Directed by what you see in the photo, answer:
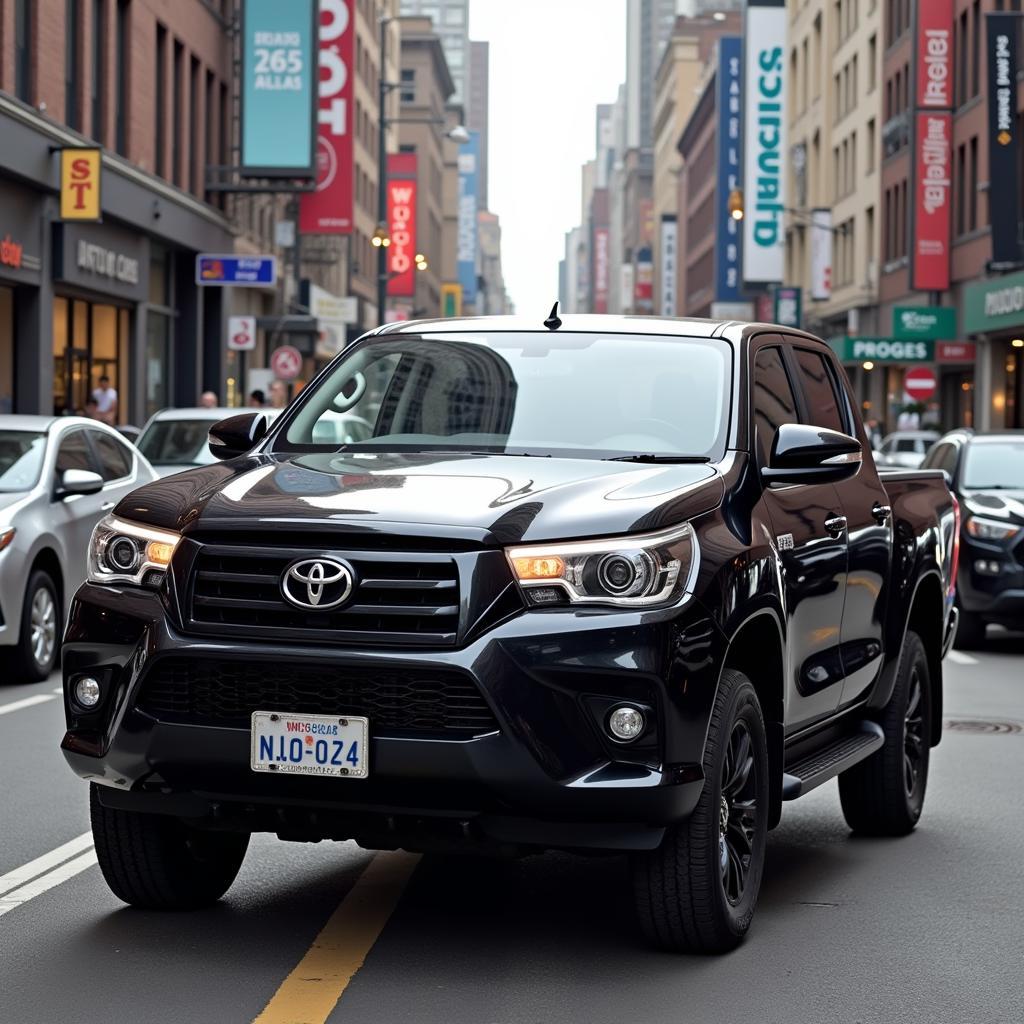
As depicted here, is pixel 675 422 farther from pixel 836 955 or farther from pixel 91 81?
pixel 91 81

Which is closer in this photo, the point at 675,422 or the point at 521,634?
the point at 521,634

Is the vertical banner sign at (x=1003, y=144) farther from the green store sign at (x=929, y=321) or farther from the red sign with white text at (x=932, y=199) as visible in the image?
the green store sign at (x=929, y=321)

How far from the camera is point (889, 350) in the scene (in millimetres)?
52719

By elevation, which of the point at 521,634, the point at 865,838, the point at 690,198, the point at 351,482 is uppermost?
the point at 690,198

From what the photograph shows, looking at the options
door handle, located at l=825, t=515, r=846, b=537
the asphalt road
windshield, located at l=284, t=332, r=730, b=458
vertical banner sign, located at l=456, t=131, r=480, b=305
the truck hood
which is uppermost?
vertical banner sign, located at l=456, t=131, r=480, b=305

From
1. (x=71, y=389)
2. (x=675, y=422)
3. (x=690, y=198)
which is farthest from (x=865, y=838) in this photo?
(x=690, y=198)

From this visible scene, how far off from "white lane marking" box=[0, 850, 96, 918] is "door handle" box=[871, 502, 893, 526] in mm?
3122

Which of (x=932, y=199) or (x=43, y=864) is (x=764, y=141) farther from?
(x=43, y=864)

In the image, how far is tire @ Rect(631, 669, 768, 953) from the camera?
18.1 feet

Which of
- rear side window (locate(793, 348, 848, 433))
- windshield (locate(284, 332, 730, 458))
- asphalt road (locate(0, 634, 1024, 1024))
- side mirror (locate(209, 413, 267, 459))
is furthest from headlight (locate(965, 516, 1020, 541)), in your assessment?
side mirror (locate(209, 413, 267, 459))

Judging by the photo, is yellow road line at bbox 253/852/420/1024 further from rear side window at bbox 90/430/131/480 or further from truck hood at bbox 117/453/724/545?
rear side window at bbox 90/430/131/480

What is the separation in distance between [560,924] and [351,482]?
5.02 feet

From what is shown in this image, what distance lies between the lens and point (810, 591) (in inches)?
260

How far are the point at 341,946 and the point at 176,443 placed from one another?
14.6 metres
